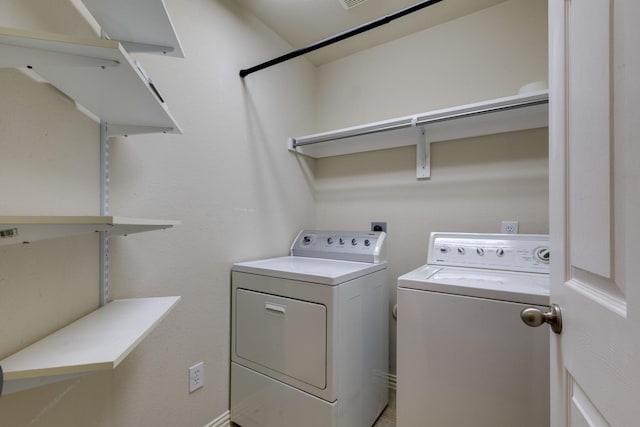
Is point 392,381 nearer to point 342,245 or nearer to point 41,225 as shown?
point 342,245

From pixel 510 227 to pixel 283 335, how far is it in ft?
4.81

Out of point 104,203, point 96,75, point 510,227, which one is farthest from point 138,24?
point 510,227

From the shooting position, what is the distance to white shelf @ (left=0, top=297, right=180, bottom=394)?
633 millimetres

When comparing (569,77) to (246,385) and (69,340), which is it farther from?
(246,385)

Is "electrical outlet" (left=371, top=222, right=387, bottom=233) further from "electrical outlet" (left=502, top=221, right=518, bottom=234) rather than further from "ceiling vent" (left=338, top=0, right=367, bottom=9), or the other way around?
"ceiling vent" (left=338, top=0, right=367, bottom=9)

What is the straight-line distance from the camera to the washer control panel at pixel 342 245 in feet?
5.94

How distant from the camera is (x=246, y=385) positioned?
159 centimetres

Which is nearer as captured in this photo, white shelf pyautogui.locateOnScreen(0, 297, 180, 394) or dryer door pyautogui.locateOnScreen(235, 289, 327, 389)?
white shelf pyautogui.locateOnScreen(0, 297, 180, 394)

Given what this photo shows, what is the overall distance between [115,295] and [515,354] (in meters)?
1.61

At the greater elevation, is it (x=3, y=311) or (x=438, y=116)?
(x=438, y=116)

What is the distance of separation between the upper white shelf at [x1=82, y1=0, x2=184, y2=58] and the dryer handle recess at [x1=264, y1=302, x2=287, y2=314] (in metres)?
1.19

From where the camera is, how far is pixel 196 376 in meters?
1.48

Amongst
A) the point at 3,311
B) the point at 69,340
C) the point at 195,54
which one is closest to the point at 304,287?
the point at 69,340

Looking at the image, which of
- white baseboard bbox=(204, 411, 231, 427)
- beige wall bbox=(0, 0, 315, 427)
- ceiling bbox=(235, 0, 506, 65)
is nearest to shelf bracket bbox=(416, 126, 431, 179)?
ceiling bbox=(235, 0, 506, 65)
